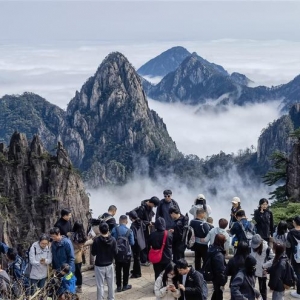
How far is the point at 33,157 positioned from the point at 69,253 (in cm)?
4904

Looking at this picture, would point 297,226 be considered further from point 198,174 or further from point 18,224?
point 198,174

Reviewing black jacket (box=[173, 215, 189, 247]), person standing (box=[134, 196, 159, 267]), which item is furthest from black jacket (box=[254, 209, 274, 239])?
person standing (box=[134, 196, 159, 267])

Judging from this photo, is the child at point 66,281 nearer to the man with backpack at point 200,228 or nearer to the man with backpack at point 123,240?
the man with backpack at point 123,240

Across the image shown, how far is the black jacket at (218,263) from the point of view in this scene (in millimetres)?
8719

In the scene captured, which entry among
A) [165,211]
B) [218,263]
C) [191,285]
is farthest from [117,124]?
[191,285]

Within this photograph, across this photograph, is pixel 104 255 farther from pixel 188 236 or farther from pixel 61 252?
pixel 188 236

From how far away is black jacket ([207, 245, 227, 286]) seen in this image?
8.72 meters

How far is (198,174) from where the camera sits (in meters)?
167

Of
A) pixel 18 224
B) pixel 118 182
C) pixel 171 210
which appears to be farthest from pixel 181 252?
pixel 118 182

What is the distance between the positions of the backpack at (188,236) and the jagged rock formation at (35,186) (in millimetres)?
44993

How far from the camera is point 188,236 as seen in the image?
10398 mm

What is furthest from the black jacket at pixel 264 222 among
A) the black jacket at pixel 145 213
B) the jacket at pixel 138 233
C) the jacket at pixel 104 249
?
the jacket at pixel 104 249

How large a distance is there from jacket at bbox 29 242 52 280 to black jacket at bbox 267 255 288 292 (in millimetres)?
4254

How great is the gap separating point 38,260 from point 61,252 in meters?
0.48
